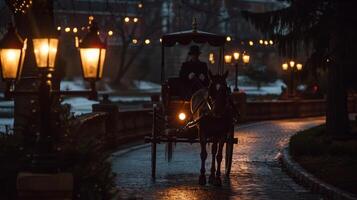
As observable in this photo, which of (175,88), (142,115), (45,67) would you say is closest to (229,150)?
(175,88)

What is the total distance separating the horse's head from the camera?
49.6 feet

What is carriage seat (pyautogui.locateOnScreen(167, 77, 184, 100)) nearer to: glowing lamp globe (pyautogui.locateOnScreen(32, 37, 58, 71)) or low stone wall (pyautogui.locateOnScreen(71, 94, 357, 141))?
low stone wall (pyautogui.locateOnScreen(71, 94, 357, 141))

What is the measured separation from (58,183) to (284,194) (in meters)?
6.21

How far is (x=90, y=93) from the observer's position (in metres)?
10.2

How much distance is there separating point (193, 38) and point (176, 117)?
2130mm

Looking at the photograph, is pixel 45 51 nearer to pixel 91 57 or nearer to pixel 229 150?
pixel 91 57

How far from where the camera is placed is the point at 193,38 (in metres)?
18.9

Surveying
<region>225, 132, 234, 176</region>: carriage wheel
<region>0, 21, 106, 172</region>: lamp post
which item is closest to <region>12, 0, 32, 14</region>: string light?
<region>0, 21, 106, 172</region>: lamp post

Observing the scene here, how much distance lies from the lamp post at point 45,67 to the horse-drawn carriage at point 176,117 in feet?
20.6

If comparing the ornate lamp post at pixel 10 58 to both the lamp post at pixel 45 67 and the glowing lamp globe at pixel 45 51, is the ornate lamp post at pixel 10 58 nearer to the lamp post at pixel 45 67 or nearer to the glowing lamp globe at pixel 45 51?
the lamp post at pixel 45 67

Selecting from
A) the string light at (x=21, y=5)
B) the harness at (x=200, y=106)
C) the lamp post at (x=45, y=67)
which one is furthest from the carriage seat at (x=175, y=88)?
the lamp post at (x=45, y=67)

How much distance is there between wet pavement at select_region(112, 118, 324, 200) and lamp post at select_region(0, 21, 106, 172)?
6.44ft

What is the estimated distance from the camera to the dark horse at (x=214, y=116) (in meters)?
15.2

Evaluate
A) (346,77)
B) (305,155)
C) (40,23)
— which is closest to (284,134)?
(346,77)
